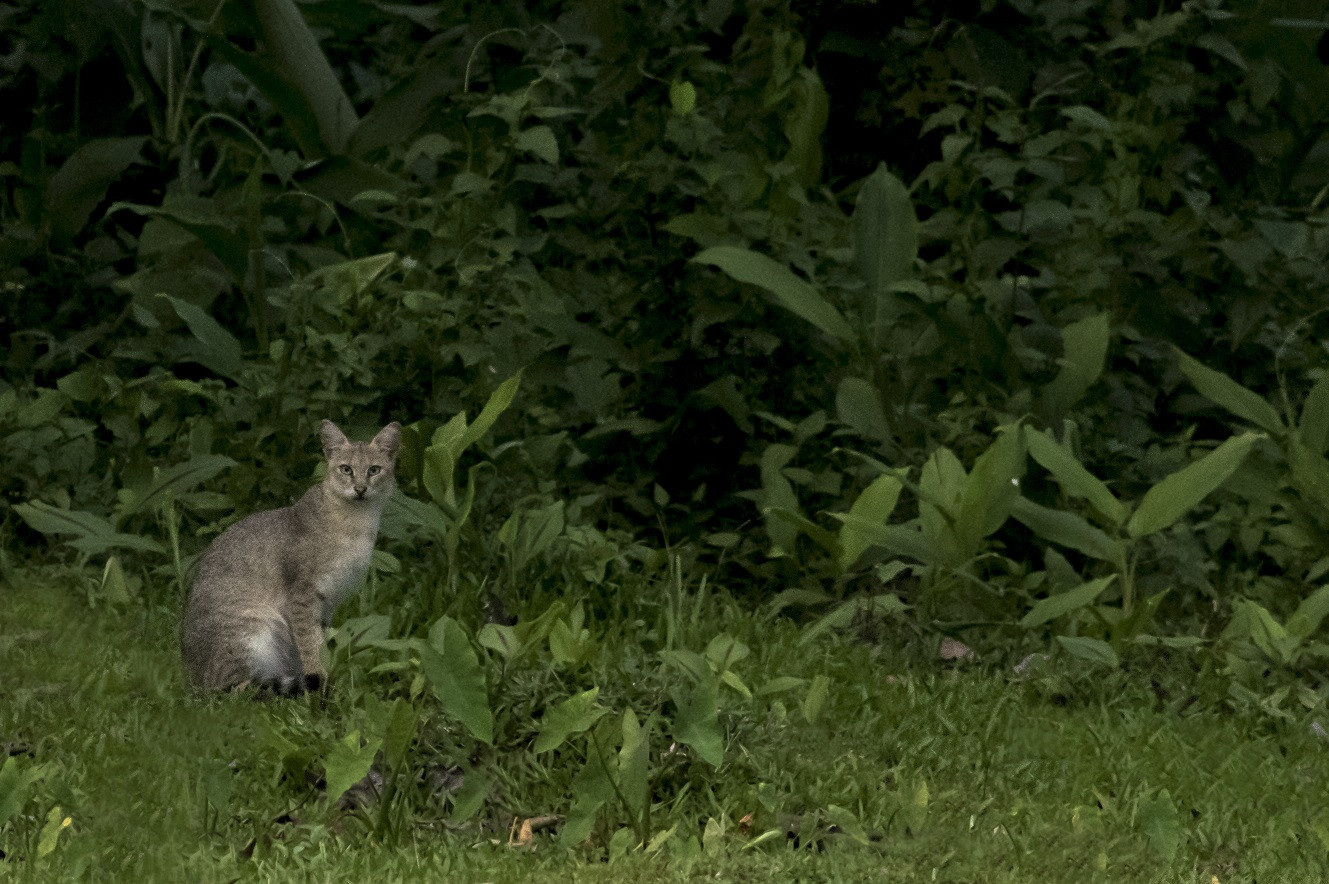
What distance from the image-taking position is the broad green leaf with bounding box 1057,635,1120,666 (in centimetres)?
472

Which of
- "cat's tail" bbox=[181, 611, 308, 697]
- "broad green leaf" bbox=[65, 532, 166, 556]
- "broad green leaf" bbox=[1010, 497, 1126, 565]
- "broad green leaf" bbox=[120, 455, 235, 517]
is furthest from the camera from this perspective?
"broad green leaf" bbox=[120, 455, 235, 517]

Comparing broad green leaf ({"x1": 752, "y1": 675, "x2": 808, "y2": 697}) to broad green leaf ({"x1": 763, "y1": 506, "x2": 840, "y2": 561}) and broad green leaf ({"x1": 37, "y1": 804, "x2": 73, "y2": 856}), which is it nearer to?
broad green leaf ({"x1": 763, "y1": 506, "x2": 840, "y2": 561})

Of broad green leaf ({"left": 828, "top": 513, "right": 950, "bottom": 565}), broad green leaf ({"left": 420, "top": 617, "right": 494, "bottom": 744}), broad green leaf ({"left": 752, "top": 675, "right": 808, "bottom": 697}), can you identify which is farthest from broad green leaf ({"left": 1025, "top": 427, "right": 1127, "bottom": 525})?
broad green leaf ({"left": 420, "top": 617, "right": 494, "bottom": 744})

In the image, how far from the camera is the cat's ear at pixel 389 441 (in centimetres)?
498

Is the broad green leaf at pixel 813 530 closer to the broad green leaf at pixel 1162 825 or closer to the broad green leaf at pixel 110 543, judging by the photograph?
the broad green leaf at pixel 1162 825

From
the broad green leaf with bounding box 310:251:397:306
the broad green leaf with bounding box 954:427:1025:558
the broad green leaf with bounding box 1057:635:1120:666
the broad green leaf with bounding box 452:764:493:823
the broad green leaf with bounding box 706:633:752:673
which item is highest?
the broad green leaf with bounding box 452:764:493:823

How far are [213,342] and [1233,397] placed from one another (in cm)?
316

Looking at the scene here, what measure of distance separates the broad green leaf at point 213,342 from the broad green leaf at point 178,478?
433 millimetres

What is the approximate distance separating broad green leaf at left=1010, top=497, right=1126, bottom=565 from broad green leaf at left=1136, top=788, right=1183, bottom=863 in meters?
1.47

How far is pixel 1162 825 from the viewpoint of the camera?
12.2 feet

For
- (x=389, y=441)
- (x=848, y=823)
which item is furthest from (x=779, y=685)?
(x=389, y=441)

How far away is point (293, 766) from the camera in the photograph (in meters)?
3.91

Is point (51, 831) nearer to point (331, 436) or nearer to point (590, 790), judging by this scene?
point (590, 790)

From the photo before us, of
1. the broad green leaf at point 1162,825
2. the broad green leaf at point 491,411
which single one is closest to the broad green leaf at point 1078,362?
the broad green leaf at point 491,411
